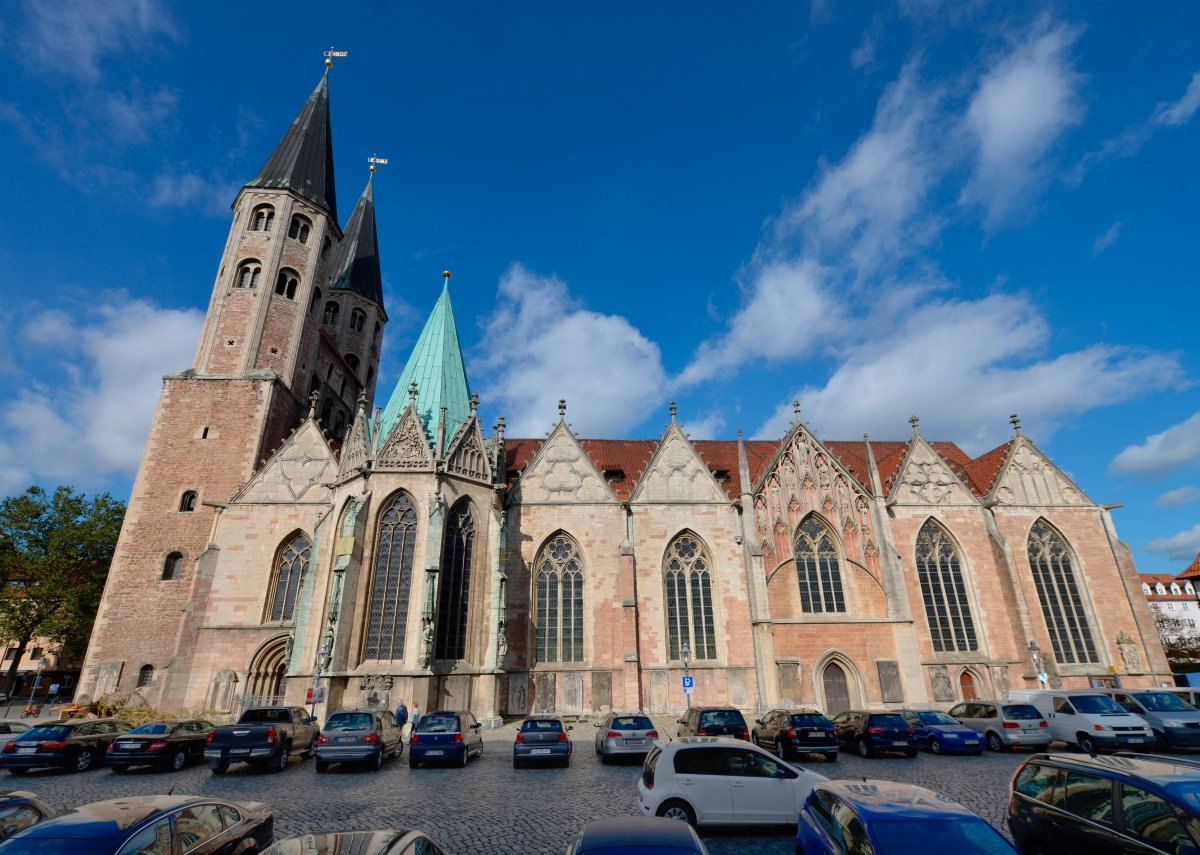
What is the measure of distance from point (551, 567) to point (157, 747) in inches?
576

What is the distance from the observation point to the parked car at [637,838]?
4.12 m

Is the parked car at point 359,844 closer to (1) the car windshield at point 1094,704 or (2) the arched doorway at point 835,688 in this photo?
(1) the car windshield at point 1094,704

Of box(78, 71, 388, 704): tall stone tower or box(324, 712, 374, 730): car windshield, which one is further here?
box(78, 71, 388, 704): tall stone tower

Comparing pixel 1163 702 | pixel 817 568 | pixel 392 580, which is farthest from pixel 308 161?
pixel 1163 702

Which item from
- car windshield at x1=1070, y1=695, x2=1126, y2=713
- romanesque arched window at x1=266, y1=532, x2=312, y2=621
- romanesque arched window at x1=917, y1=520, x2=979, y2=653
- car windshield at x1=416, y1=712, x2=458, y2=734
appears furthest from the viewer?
romanesque arched window at x1=917, y1=520, x2=979, y2=653

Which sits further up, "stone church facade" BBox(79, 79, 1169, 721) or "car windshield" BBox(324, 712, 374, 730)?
"stone church facade" BBox(79, 79, 1169, 721)

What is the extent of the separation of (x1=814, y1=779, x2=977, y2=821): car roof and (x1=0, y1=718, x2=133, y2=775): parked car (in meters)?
16.4

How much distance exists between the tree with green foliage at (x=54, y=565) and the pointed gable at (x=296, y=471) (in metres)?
17.6

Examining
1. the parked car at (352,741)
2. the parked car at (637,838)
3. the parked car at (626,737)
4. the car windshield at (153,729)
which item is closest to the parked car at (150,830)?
the parked car at (637,838)

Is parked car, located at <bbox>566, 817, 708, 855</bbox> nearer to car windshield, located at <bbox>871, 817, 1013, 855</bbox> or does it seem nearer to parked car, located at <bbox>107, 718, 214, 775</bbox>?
car windshield, located at <bbox>871, 817, 1013, 855</bbox>

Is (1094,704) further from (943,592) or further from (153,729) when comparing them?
(153,729)

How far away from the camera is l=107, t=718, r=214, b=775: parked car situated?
44.0 ft

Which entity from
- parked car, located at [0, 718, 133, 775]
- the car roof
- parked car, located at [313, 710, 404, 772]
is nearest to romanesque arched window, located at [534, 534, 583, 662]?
parked car, located at [313, 710, 404, 772]

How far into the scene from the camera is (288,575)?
25125 mm
